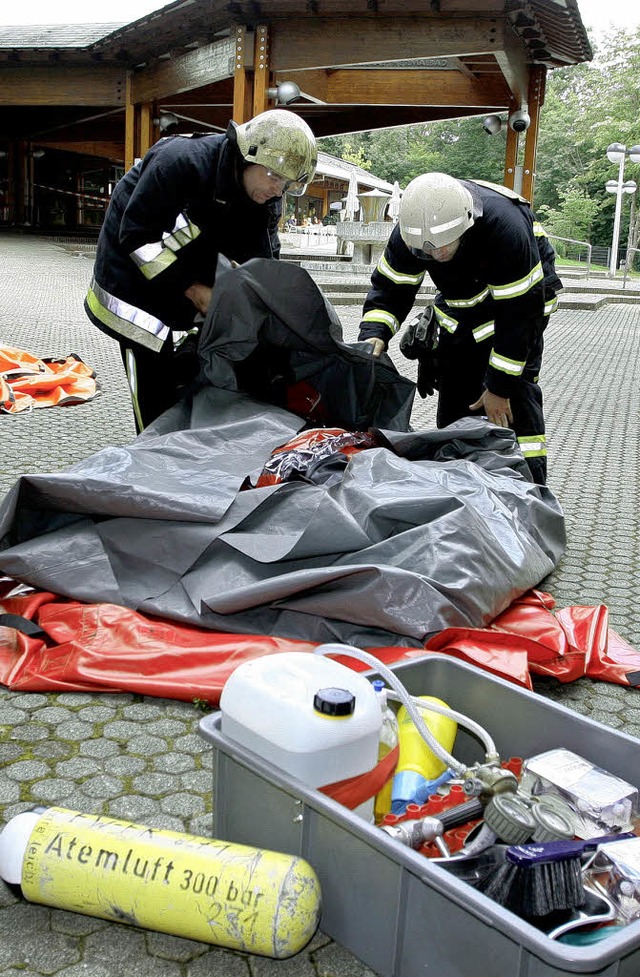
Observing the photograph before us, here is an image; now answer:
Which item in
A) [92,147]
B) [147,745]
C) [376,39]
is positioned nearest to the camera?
[147,745]

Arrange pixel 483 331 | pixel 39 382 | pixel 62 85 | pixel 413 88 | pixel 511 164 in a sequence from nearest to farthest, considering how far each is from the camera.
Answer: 1. pixel 483 331
2. pixel 39 382
3. pixel 511 164
4. pixel 413 88
5. pixel 62 85

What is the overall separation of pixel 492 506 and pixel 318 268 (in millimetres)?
15836

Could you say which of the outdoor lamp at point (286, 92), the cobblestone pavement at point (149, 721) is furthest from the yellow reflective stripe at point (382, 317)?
the outdoor lamp at point (286, 92)

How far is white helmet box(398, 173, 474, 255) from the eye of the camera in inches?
138

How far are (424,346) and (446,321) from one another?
0.57 ft


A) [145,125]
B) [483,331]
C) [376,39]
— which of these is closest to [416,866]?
[483,331]

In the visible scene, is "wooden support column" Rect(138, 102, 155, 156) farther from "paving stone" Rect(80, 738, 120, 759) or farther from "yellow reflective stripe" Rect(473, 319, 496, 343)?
"paving stone" Rect(80, 738, 120, 759)

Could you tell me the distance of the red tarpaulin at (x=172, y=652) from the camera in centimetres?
245

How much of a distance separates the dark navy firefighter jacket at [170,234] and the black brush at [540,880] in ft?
9.21

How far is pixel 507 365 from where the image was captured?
384cm

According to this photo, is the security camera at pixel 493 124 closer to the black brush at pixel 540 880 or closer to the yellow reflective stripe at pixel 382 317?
the yellow reflective stripe at pixel 382 317

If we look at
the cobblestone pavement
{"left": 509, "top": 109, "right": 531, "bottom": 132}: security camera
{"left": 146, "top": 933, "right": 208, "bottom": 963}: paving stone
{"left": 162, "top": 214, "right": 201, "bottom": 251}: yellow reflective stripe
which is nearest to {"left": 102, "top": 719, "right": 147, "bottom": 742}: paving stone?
the cobblestone pavement

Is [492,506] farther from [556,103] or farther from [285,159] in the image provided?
[556,103]

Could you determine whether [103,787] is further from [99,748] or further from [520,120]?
[520,120]
